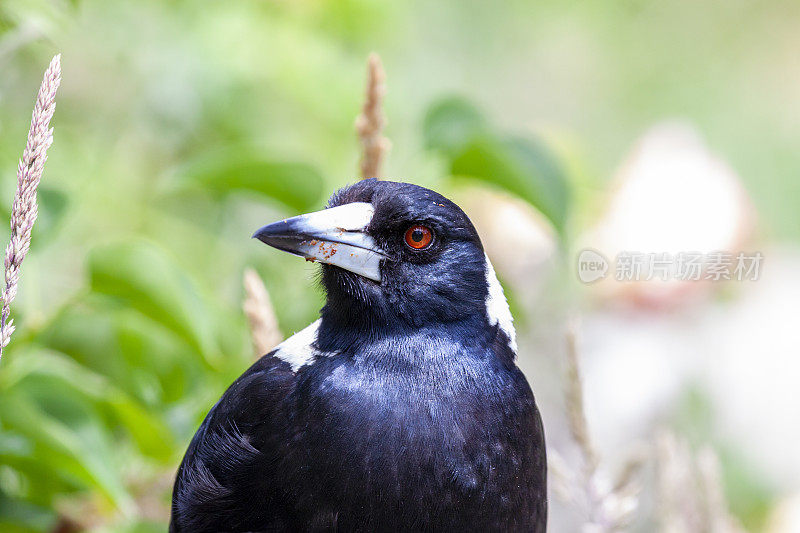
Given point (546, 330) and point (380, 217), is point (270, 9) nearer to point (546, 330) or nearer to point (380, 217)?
point (546, 330)

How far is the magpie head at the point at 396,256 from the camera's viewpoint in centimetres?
117

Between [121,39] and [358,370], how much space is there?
5.51 ft

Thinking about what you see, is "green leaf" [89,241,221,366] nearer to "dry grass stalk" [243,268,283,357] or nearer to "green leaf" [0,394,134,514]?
"dry grass stalk" [243,268,283,357]

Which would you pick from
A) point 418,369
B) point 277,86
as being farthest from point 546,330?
point 418,369

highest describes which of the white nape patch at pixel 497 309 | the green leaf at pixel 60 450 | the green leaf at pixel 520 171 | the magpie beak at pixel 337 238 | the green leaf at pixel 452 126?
the green leaf at pixel 452 126

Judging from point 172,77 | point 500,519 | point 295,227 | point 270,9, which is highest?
point 270,9

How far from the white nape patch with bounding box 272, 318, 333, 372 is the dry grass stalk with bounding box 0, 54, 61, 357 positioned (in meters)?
0.52

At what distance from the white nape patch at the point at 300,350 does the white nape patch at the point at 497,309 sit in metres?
0.24

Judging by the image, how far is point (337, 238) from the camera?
3.79ft

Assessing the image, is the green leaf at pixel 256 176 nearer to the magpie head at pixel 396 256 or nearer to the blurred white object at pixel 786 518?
the magpie head at pixel 396 256

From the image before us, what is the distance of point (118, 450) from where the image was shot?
1.64 m

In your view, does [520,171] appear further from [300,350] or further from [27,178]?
[27,178]

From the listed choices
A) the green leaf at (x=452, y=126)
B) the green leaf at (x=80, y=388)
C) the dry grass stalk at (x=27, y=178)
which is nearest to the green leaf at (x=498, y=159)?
the green leaf at (x=452, y=126)

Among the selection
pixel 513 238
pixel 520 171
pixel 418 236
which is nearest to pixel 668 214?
pixel 513 238
